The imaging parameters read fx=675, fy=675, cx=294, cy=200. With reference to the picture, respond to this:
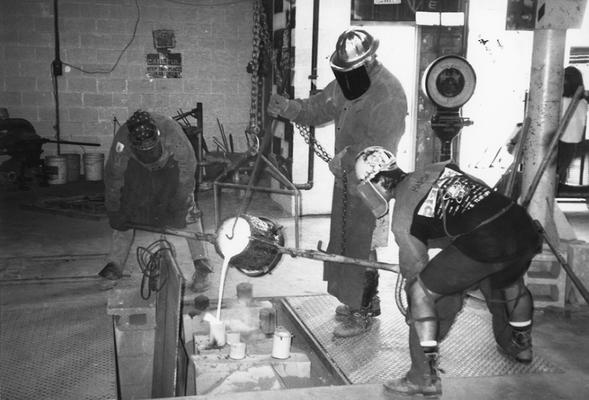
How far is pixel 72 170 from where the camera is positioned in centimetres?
1073

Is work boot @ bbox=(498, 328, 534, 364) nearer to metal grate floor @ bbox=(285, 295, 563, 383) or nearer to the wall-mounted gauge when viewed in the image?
metal grate floor @ bbox=(285, 295, 563, 383)

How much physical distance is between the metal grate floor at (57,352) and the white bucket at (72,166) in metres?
6.06

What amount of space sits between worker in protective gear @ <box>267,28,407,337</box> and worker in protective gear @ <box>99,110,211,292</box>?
42.5 inches

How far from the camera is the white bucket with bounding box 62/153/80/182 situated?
1068cm

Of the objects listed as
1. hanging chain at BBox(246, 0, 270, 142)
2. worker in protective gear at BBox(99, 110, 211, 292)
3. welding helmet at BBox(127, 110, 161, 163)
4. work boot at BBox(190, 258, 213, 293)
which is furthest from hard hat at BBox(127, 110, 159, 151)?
hanging chain at BBox(246, 0, 270, 142)

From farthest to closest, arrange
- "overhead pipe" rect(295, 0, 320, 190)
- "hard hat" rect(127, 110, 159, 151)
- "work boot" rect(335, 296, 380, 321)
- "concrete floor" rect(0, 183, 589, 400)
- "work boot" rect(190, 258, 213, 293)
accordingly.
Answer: "overhead pipe" rect(295, 0, 320, 190) < "work boot" rect(190, 258, 213, 293) < "hard hat" rect(127, 110, 159, 151) < "work boot" rect(335, 296, 380, 321) < "concrete floor" rect(0, 183, 589, 400)

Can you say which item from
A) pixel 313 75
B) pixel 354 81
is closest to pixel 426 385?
pixel 354 81

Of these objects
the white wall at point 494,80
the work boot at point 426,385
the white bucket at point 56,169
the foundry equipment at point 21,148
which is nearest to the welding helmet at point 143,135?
the work boot at point 426,385

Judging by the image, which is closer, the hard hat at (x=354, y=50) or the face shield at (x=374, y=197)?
the face shield at (x=374, y=197)

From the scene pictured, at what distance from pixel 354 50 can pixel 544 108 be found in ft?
6.22

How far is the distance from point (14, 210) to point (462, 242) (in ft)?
22.2

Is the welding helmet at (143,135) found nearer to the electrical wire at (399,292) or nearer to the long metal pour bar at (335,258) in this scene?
the long metal pour bar at (335,258)

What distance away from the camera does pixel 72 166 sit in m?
10.7

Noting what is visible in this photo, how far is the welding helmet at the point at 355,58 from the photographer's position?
4180 mm
